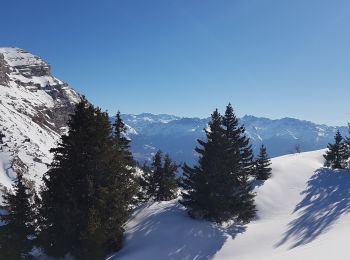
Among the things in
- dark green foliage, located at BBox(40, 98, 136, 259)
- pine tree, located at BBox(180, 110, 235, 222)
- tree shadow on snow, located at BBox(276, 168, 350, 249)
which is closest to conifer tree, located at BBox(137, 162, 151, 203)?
pine tree, located at BBox(180, 110, 235, 222)

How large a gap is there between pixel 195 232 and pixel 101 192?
30.2 feet

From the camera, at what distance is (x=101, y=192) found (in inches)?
1073

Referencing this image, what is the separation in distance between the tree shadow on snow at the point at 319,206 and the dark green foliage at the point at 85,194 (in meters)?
13.5

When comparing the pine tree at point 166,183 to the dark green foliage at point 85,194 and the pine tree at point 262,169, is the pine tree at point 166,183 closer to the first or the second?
the pine tree at point 262,169

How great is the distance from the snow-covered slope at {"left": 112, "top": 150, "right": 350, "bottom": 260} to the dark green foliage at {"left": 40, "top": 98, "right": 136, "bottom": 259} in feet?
10.6

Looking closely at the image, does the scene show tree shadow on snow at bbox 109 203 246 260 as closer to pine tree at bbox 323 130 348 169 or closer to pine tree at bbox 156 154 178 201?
pine tree at bbox 156 154 178 201

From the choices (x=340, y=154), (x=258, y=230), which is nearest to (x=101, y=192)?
(x=258, y=230)

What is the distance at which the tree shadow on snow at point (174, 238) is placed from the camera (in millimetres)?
28328

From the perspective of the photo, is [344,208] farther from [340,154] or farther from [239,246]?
[340,154]

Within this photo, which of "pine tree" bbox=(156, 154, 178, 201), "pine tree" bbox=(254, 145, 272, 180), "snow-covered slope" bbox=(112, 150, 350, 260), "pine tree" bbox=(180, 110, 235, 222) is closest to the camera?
"snow-covered slope" bbox=(112, 150, 350, 260)

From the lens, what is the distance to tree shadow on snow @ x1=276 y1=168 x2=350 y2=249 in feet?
97.5

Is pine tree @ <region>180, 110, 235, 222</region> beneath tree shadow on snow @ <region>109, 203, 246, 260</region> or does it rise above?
above

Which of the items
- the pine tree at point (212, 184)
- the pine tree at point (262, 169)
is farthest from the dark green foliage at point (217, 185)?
the pine tree at point (262, 169)

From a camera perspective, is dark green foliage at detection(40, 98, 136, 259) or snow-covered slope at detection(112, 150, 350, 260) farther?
snow-covered slope at detection(112, 150, 350, 260)
